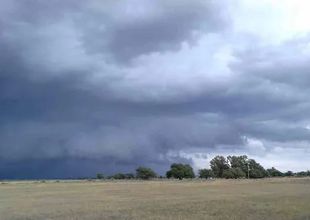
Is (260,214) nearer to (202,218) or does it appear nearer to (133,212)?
(202,218)

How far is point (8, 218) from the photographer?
38.5 metres

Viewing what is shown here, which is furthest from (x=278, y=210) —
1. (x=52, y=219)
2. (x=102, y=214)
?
(x=52, y=219)

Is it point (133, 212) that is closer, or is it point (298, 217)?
point (298, 217)

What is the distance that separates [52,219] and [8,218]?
4.23 metres

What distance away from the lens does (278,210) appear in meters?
40.5

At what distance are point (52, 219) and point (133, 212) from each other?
670cm

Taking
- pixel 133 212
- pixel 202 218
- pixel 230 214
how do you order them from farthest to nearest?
pixel 133 212 < pixel 230 214 < pixel 202 218

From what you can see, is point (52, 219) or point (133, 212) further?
point (133, 212)

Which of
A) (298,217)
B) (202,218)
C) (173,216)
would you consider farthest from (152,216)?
(298,217)

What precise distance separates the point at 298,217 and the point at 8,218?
65.8 ft

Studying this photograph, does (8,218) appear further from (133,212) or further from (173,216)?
(173,216)

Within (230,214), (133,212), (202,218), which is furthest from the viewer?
(133,212)

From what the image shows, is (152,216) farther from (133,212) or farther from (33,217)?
(33,217)

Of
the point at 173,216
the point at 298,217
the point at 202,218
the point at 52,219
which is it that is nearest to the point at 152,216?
the point at 173,216
